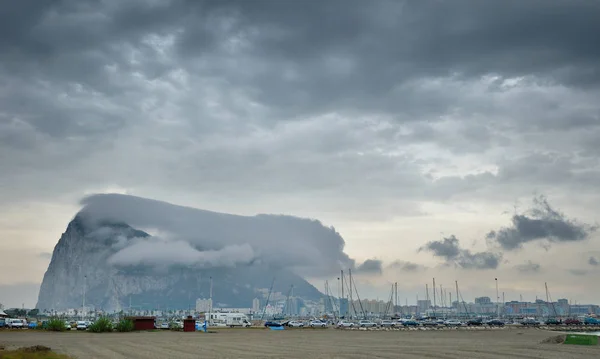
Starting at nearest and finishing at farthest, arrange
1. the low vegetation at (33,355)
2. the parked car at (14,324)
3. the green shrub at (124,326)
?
the low vegetation at (33,355) → the green shrub at (124,326) → the parked car at (14,324)

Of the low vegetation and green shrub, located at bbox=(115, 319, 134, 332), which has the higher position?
green shrub, located at bbox=(115, 319, 134, 332)

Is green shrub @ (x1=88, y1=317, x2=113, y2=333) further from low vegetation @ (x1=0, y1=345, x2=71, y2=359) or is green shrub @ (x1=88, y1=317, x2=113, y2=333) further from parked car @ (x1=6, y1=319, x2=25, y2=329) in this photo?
low vegetation @ (x1=0, y1=345, x2=71, y2=359)

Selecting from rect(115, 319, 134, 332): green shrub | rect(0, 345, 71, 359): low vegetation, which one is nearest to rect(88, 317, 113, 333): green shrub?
rect(115, 319, 134, 332): green shrub

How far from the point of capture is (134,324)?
109 m

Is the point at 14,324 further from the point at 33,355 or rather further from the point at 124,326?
the point at 33,355

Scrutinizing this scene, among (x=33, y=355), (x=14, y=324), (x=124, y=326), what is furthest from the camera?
(x=14, y=324)

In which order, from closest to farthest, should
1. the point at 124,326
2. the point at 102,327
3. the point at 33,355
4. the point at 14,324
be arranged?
the point at 33,355 < the point at 102,327 < the point at 124,326 < the point at 14,324

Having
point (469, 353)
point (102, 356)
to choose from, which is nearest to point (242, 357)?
point (102, 356)

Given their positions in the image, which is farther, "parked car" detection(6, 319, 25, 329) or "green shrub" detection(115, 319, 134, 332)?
"parked car" detection(6, 319, 25, 329)

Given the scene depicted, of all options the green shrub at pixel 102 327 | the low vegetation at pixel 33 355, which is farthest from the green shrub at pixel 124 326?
the low vegetation at pixel 33 355

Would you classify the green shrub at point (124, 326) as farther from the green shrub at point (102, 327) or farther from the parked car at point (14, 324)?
the parked car at point (14, 324)

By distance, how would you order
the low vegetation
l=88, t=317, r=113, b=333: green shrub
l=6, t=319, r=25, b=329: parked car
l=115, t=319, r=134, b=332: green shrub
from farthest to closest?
l=6, t=319, r=25, b=329: parked car → l=115, t=319, r=134, b=332: green shrub → l=88, t=317, r=113, b=333: green shrub → the low vegetation

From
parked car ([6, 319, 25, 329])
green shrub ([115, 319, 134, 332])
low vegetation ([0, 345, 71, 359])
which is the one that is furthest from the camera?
parked car ([6, 319, 25, 329])

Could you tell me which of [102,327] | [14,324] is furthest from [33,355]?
[14,324]
